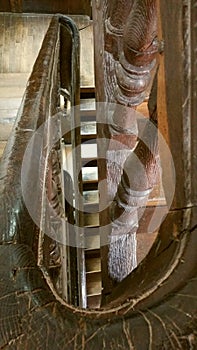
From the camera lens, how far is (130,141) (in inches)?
53.5

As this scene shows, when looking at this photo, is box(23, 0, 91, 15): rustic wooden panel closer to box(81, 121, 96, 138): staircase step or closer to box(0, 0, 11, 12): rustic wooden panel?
box(0, 0, 11, 12): rustic wooden panel

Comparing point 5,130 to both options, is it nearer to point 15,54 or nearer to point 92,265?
point 92,265

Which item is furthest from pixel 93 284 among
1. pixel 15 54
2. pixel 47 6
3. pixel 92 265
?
pixel 47 6

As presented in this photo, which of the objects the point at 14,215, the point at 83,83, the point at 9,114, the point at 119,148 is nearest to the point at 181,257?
the point at 14,215

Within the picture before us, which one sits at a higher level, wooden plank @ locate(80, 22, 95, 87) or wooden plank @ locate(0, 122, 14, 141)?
wooden plank @ locate(80, 22, 95, 87)

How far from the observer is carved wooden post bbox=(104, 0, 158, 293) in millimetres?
975

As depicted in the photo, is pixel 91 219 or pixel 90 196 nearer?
pixel 91 219

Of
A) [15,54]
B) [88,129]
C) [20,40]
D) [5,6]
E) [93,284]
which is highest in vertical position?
[5,6]

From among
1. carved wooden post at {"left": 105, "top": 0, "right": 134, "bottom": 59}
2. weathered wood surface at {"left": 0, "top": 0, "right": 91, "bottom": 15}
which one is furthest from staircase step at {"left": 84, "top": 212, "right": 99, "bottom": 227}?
weathered wood surface at {"left": 0, "top": 0, "right": 91, "bottom": 15}

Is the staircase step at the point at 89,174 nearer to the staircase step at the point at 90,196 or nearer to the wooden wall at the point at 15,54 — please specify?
the staircase step at the point at 90,196

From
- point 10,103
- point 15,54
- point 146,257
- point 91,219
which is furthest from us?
point 15,54

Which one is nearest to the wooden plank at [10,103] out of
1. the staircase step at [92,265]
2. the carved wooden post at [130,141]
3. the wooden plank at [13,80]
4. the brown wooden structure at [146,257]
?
the wooden plank at [13,80]

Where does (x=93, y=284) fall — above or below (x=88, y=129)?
below

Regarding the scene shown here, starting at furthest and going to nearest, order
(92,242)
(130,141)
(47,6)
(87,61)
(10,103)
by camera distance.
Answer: (47,6)
(87,61)
(10,103)
(92,242)
(130,141)
